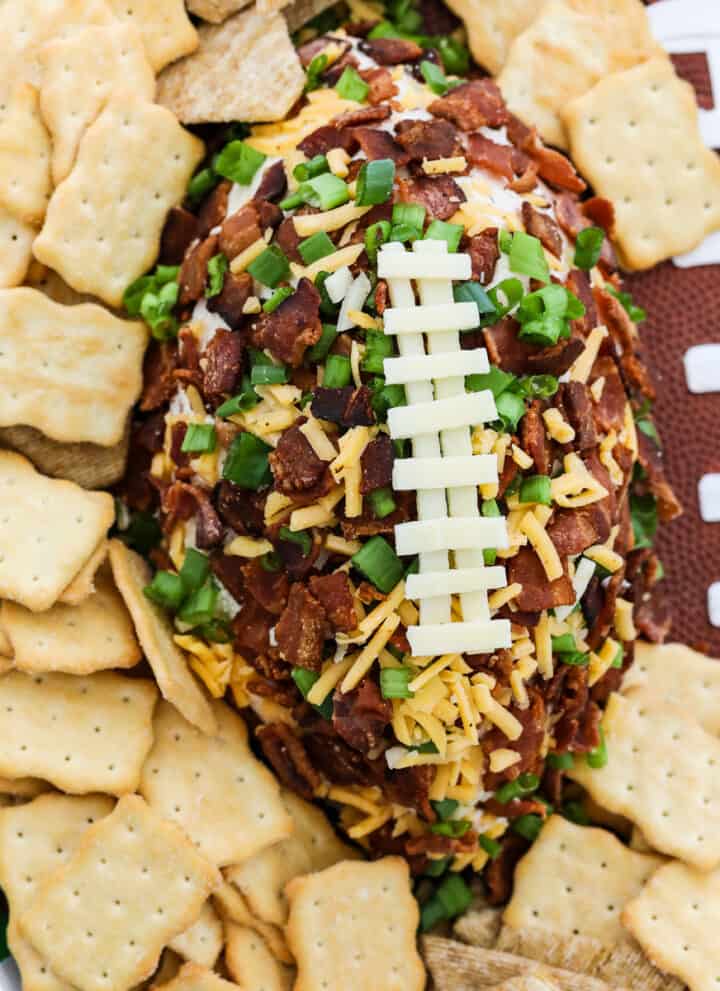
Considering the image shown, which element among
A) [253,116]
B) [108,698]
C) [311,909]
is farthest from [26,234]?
[311,909]

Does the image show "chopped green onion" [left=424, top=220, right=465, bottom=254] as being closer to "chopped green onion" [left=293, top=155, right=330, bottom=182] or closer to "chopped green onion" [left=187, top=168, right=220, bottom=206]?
"chopped green onion" [left=293, top=155, right=330, bottom=182]

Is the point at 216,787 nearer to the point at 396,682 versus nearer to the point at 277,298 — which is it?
the point at 396,682

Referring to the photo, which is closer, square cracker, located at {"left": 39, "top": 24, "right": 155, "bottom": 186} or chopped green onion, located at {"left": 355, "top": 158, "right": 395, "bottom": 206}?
chopped green onion, located at {"left": 355, "top": 158, "right": 395, "bottom": 206}

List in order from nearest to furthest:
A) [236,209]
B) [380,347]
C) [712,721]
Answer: [380,347]
[236,209]
[712,721]

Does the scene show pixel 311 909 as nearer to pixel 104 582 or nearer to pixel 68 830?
pixel 68 830

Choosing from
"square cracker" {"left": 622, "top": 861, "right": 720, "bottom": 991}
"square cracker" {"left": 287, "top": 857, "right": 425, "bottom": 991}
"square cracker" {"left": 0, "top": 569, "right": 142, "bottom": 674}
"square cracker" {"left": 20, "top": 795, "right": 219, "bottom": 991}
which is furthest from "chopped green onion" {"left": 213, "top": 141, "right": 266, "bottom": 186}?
"square cracker" {"left": 622, "top": 861, "right": 720, "bottom": 991}

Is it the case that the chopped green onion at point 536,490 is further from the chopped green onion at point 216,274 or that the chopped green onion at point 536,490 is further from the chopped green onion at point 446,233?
the chopped green onion at point 216,274

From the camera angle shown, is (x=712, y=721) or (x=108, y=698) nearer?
(x=108, y=698)
